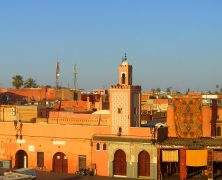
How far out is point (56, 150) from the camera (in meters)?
36.2

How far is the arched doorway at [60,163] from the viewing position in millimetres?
36031

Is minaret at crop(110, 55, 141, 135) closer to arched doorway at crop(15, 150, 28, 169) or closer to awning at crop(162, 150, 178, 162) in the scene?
awning at crop(162, 150, 178, 162)

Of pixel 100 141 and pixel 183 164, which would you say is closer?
pixel 183 164

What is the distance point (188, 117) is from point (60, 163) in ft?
33.9

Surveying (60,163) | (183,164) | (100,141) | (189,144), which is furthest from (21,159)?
(189,144)

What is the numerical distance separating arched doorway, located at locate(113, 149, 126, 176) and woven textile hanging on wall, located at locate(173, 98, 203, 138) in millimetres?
4623

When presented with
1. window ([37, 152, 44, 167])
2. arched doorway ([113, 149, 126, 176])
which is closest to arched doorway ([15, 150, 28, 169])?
window ([37, 152, 44, 167])

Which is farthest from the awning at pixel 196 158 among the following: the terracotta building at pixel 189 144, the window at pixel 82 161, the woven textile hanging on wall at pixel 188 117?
the window at pixel 82 161

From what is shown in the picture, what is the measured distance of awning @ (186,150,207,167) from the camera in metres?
32.1

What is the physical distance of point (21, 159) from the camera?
37719 mm

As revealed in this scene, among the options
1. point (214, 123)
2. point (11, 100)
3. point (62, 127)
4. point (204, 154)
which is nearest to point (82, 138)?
point (62, 127)

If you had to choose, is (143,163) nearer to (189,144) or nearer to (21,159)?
(189,144)

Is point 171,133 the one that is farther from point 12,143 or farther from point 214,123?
point 12,143

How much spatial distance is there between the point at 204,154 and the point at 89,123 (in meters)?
9.89
